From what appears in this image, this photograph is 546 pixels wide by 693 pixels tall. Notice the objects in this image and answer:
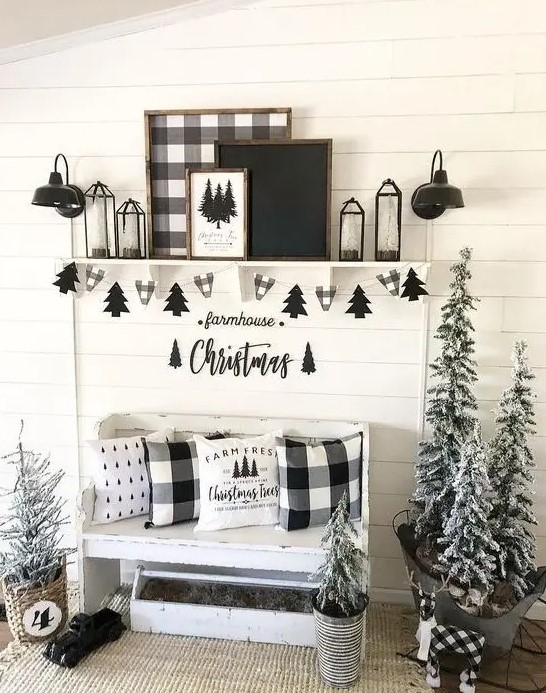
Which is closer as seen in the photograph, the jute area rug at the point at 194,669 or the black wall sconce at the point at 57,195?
the jute area rug at the point at 194,669

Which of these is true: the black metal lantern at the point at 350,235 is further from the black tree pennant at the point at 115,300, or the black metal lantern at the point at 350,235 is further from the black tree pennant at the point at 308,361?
the black tree pennant at the point at 115,300

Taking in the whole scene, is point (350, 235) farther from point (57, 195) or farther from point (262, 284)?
point (57, 195)

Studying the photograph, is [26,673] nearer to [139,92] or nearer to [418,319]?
[418,319]

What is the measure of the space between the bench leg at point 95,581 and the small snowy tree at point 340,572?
864 mm

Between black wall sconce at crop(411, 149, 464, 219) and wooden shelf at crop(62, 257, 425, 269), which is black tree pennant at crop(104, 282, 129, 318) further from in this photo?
black wall sconce at crop(411, 149, 464, 219)

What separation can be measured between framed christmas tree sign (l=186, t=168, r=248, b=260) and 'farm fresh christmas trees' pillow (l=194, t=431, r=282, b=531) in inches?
28.6

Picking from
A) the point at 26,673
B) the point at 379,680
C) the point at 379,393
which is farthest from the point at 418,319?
the point at 26,673

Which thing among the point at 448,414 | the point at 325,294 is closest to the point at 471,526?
the point at 448,414

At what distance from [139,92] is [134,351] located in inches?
40.2

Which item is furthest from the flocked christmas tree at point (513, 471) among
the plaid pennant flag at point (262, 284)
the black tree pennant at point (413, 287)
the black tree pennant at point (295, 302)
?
the plaid pennant flag at point (262, 284)

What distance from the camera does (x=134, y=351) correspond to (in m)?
2.66

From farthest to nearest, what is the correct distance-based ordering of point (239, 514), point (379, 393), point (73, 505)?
point (73, 505) → point (379, 393) → point (239, 514)

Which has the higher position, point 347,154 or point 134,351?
point 347,154

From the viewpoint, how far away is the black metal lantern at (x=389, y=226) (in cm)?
235
